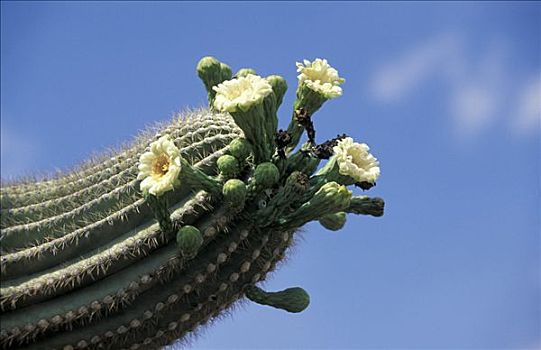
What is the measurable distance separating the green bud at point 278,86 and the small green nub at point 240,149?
17.2 inches

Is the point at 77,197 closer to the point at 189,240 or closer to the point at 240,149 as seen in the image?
the point at 189,240

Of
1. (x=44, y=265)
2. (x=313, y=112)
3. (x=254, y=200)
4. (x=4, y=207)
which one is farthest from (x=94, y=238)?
(x=313, y=112)

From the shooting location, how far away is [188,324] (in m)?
5.02

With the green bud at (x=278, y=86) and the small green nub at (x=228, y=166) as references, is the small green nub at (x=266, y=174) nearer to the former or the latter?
the small green nub at (x=228, y=166)

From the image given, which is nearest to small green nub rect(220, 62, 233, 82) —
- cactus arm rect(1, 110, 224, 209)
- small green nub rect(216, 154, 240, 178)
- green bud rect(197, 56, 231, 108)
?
green bud rect(197, 56, 231, 108)

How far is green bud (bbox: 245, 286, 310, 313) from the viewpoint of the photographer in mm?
5055

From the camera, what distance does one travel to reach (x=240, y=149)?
491 centimetres

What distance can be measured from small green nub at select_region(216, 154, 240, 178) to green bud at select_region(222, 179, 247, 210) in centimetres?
15

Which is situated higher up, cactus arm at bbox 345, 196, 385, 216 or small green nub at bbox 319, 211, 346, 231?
small green nub at bbox 319, 211, 346, 231

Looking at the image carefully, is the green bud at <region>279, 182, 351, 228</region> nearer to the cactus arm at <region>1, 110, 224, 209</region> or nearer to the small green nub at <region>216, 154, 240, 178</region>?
the small green nub at <region>216, 154, 240, 178</region>

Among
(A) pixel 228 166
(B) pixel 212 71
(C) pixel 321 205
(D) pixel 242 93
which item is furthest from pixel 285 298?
(B) pixel 212 71

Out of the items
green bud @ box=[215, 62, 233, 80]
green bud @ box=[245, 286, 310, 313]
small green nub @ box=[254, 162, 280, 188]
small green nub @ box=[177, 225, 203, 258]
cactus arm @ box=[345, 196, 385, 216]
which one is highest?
green bud @ box=[215, 62, 233, 80]

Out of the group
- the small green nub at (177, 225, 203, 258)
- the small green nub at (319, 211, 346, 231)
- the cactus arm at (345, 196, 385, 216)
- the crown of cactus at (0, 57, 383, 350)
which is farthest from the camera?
the small green nub at (319, 211, 346, 231)

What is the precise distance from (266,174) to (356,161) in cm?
62
